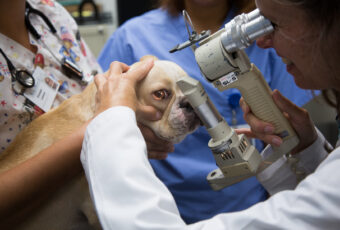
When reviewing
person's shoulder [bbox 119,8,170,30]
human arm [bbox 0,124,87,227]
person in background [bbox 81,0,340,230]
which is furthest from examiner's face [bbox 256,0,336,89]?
person's shoulder [bbox 119,8,170,30]

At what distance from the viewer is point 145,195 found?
0.58 metres

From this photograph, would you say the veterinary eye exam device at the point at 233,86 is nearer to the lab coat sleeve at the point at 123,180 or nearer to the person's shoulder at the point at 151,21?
the lab coat sleeve at the point at 123,180

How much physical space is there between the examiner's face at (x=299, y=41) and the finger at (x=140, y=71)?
36cm

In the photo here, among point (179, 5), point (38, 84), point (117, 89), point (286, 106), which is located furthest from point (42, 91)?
point (286, 106)

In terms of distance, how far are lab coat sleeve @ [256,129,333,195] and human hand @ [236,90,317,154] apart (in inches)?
1.5

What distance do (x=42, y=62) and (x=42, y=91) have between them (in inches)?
4.5

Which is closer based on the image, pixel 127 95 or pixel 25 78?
pixel 127 95

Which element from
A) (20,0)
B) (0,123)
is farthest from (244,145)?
(20,0)

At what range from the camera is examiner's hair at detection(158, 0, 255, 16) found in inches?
49.6

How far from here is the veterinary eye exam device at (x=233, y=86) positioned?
764 millimetres

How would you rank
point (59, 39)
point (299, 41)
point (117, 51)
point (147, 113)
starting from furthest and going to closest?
point (117, 51) < point (59, 39) < point (147, 113) < point (299, 41)

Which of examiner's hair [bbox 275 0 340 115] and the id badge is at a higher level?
examiner's hair [bbox 275 0 340 115]

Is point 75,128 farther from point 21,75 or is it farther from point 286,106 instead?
point 286,106

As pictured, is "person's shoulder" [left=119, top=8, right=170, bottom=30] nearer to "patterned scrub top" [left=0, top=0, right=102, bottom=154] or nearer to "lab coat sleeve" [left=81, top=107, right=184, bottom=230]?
"patterned scrub top" [left=0, top=0, right=102, bottom=154]
